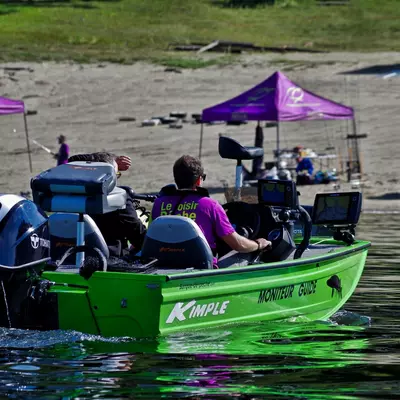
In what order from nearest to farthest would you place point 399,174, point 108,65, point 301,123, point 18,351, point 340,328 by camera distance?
point 18,351 → point 340,328 → point 399,174 → point 301,123 → point 108,65

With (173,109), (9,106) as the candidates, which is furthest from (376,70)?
(9,106)

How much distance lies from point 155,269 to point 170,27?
36582 millimetres

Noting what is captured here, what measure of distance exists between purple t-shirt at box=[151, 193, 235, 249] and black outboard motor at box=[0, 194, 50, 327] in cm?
129

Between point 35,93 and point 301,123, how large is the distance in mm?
7608

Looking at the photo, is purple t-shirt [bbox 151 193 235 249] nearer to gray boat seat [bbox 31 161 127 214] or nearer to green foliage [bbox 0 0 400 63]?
gray boat seat [bbox 31 161 127 214]

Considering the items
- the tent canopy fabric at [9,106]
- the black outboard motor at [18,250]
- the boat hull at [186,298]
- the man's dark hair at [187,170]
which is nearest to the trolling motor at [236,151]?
the boat hull at [186,298]

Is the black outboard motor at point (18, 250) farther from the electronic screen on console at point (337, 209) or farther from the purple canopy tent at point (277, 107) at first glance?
the purple canopy tent at point (277, 107)

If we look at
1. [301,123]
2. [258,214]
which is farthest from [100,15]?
[258,214]

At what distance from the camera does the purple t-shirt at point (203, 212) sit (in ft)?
34.3

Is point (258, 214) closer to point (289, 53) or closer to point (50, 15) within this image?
point (289, 53)

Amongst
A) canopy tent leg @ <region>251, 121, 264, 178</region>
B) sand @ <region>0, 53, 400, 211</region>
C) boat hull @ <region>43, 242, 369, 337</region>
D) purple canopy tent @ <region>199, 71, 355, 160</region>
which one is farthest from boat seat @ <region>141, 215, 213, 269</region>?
canopy tent leg @ <region>251, 121, 264, 178</region>

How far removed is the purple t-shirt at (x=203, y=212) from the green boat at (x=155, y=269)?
1.07ft

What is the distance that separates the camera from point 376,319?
1138 centimetres

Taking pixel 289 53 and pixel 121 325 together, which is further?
pixel 289 53
